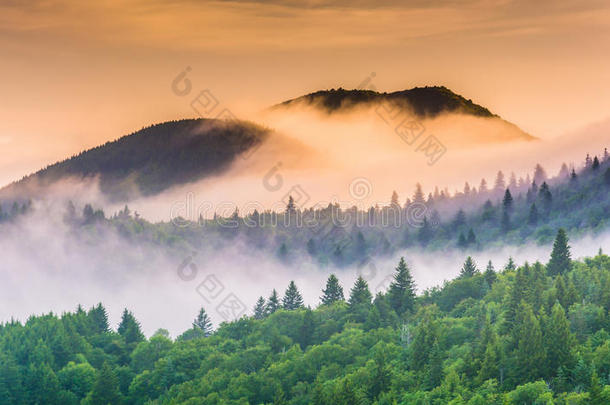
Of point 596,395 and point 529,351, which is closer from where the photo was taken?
point 596,395

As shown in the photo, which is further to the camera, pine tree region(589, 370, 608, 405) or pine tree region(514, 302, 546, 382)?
pine tree region(514, 302, 546, 382)

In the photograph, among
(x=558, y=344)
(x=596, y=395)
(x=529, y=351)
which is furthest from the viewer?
(x=529, y=351)

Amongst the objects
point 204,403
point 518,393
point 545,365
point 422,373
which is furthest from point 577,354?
point 204,403

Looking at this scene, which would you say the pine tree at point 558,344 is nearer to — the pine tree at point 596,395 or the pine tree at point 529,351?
the pine tree at point 529,351

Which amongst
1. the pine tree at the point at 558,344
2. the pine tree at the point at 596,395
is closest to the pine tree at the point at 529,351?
the pine tree at the point at 558,344

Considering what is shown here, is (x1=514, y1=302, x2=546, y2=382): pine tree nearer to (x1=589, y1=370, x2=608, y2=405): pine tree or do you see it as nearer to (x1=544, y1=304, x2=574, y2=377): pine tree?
(x1=544, y1=304, x2=574, y2=377): pine tree

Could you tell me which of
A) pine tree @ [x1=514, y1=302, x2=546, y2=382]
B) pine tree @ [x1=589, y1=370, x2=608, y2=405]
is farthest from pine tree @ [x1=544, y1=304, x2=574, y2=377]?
pine tree @ [x1=589, y1=370, x2=608, y2=405]

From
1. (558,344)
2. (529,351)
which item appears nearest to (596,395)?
(558,344)

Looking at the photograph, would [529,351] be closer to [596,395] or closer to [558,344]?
[558,344]

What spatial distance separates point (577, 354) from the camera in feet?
542

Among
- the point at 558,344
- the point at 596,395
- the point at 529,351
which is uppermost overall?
the point at 558,344

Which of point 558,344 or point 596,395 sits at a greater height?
point 558,344

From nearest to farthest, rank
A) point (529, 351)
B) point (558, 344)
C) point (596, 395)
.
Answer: point (596, 395) → point (558, 344) → point (529, 351)

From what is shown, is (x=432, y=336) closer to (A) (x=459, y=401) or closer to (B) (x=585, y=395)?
(A) (x=459, y=401)
